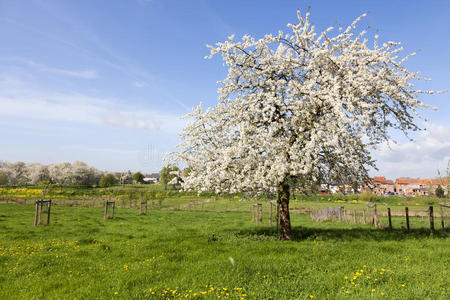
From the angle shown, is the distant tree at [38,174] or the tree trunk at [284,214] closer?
the tree trunk at [284,214]

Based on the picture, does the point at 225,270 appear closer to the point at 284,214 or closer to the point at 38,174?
the point at 284,214

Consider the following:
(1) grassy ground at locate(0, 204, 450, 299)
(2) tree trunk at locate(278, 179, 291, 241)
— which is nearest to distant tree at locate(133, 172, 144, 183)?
(1) grassy ground at locate(0, 204, 450, 299)

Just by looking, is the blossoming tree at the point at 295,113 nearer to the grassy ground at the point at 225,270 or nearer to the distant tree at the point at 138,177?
the grassy ground at the point at 225,270

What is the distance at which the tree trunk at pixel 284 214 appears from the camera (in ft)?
52.2

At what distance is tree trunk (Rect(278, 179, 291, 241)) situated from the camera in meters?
15.9

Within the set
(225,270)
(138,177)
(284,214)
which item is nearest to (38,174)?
(138,177)

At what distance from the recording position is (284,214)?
1606 centimetres

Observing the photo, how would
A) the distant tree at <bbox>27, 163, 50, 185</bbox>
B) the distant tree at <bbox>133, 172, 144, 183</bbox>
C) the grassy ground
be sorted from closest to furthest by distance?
the grassy ground < the distant tree at <bbox>27, 163, 50, 185</bbox> < the distant tree at <bbox>133, 172, 144, 183</bbox>

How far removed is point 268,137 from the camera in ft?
46.3

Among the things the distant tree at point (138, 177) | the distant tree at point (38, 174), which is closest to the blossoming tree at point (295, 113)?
the distant tree at point (38, 174)

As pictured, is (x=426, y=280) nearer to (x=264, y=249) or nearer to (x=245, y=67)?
(x=264, y=249)

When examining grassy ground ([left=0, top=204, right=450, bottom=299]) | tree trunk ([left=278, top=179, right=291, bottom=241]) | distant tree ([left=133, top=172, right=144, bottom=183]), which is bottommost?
grassy ground ([left=0, top=204, right=450, bottom=299])

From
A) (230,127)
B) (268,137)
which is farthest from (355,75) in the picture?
(230,127)

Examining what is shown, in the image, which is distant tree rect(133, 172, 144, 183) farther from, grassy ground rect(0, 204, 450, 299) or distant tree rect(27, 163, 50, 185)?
grassy ground rect(0, 204, 450, 299)
